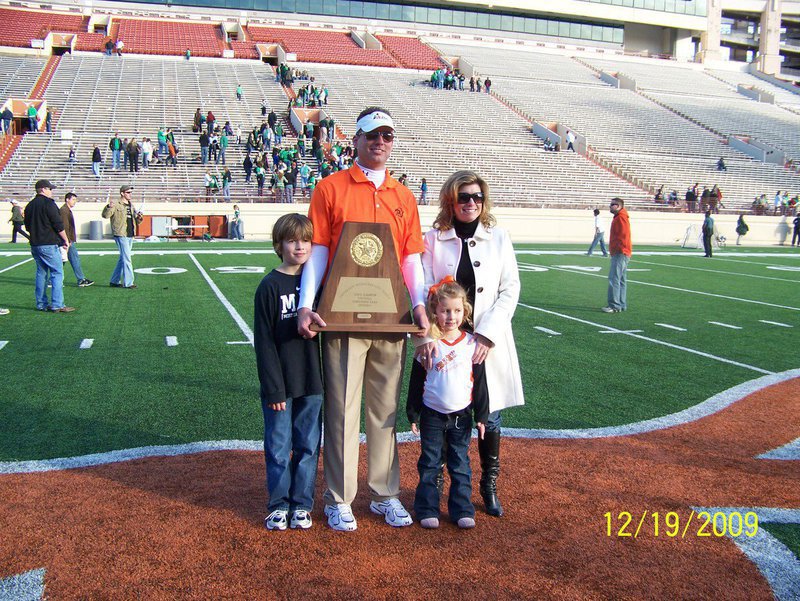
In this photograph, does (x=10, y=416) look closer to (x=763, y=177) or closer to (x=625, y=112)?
(x=763, y=177)

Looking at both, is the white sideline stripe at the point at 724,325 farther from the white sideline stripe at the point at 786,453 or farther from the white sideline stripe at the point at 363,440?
the white sideline stripe at the point at 786,453

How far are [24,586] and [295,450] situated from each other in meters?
1.33

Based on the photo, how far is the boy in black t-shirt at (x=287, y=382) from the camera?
3637 mm

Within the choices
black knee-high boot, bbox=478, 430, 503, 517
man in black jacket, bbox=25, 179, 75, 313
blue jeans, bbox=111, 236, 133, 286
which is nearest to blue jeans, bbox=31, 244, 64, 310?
man in black jacket, bbox=25, 179, 75, 313

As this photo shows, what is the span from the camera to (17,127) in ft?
111

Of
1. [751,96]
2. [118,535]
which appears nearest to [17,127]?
[118,535]

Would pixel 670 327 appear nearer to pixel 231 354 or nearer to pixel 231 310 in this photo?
pixel 231 354

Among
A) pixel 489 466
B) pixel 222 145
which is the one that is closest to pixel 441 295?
pixel 489 466

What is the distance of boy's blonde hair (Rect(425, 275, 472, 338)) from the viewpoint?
3.69 meters

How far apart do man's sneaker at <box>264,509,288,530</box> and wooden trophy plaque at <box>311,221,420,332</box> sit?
3.28ft

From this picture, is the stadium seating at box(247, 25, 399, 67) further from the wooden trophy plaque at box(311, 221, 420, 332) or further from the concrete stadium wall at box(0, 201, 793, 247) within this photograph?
the wooden trophy plaque at box(311, 221, 420, 332)

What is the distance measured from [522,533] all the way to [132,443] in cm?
277

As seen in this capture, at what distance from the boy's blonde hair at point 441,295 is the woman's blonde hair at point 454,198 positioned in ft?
1.00

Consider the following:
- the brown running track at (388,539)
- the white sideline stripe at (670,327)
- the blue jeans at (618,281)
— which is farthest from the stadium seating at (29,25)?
the brown running track at (388,539)
